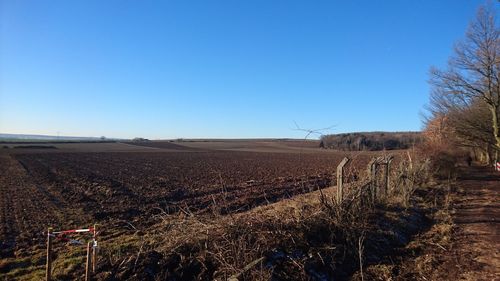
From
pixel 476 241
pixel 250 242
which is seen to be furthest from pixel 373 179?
pixel 250 242

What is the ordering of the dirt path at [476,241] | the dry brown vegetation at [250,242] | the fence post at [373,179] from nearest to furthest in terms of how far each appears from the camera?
the dry brown vegetation at [250,242]
the dirt path at [476,241]
the fence post at [373,179]

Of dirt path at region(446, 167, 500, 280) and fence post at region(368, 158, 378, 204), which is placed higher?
fence post at region(368, 158, 378, 204)

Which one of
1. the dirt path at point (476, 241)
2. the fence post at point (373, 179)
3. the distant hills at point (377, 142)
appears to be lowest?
the dirt path at point (476, 241)

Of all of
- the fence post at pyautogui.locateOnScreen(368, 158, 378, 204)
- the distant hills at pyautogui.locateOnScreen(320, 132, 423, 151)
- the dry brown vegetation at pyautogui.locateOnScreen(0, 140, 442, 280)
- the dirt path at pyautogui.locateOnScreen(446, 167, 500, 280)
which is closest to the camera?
the dry brown vegetation at pyautogui.locateOnScreen(0, 140, 442, 280)

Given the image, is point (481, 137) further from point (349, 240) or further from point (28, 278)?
point (28, 278)

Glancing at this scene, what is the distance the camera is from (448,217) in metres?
10.9

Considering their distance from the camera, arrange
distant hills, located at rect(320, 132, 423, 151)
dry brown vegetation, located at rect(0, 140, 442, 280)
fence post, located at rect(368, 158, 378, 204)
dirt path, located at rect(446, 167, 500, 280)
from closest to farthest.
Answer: dry brown vegetation, located at rect(0, 140, 442, 280)
dirt path, located at rect(446, 167, 500, 280)
fence post, located at rect(368, 158, 378, 204)
distant hills, located at rect(320, 132, 423, 151)

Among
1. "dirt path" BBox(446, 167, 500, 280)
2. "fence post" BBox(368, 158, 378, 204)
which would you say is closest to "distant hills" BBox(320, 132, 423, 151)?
"fence post" BBox(368, 158, 378, 204)

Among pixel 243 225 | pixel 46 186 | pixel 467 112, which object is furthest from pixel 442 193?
pixel 46 186

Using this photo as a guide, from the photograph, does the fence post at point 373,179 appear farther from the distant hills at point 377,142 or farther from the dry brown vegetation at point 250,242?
the distant hills at point 377,142

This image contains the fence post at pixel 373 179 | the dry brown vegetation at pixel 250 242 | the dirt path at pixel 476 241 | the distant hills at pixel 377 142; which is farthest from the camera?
the distant hills at pixel 377 142

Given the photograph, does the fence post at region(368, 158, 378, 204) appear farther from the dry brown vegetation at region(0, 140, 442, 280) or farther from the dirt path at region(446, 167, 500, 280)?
the dirt path at region(446, 167, 500, 280)

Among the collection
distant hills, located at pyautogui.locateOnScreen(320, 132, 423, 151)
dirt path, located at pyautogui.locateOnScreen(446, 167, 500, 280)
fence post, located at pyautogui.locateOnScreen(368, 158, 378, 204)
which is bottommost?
dirt path, located at pyautogui.locateOnScreen(446, 167, 500, 280)

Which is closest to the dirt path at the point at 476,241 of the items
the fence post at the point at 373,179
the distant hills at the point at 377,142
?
the fence post at the point at 373,179
